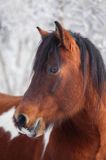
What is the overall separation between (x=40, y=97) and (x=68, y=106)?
19 cm

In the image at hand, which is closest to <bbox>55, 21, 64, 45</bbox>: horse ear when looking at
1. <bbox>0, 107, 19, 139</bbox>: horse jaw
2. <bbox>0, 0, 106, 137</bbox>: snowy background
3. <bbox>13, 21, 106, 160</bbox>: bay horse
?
<bbox>13, 21, 106, 160</bbox>: bay horse

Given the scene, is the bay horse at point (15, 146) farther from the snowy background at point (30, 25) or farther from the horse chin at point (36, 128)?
the snowy background at point (30, 25)

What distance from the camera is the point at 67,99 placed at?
334cm

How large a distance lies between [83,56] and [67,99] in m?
0.30

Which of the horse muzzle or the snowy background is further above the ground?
the horse muzzle

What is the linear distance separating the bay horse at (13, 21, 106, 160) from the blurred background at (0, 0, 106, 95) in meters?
5.18

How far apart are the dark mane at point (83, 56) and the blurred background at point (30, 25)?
5232 mm

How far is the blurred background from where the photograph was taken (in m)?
9.05

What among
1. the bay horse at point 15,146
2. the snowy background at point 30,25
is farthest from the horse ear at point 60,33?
the snowy background at point 30,25

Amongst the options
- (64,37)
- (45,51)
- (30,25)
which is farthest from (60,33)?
(30,25)

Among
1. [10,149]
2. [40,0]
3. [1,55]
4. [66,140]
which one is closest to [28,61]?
[1,55]

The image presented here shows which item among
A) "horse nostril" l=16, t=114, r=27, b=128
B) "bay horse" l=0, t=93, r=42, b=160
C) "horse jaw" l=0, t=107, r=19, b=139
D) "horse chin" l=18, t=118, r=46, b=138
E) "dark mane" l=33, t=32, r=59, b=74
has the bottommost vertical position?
"bay horse" l=0, t=93, r=42, b=160

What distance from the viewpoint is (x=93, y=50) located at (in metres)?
3.49

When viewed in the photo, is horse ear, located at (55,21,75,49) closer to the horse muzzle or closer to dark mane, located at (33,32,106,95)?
dark mane, located at (33,32,106,95)
